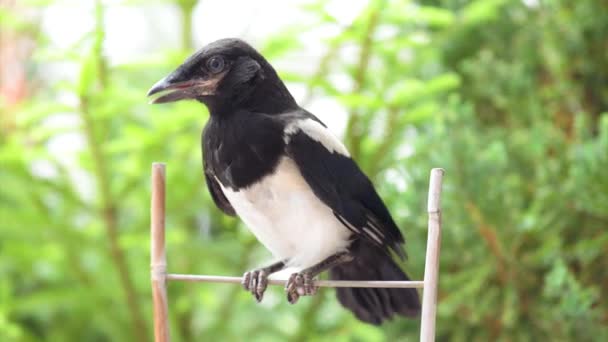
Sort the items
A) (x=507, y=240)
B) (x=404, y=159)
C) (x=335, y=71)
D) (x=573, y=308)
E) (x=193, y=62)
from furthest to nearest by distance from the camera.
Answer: (x=335, y=71) → (x=404, y=159) → (x=507, y=240) → (x=573, y=308) → (x=193, y=62)

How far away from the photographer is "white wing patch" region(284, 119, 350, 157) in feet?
1.62

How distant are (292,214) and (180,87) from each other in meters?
0.12

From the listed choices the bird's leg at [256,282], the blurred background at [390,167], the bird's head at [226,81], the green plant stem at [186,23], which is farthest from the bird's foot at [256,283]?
the green plant stem at [186,23]

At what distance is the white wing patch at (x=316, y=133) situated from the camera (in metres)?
0.49

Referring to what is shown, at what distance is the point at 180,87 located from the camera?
1.56 feet

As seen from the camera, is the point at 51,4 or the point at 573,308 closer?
the point at 573,308

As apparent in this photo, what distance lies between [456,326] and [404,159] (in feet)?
0.74

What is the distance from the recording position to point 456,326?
37.3 inches

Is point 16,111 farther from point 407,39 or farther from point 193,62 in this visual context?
point 193,62

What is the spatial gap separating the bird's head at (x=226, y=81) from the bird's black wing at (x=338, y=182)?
0.03 metres

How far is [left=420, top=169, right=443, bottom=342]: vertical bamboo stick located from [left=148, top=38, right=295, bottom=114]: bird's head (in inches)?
5.8

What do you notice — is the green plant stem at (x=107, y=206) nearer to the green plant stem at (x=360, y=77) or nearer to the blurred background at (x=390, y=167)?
the blurred background at (x=390, y=167)

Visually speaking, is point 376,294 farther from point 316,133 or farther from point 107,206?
point 107,206

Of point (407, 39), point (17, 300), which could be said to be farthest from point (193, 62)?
point (17, 300)
